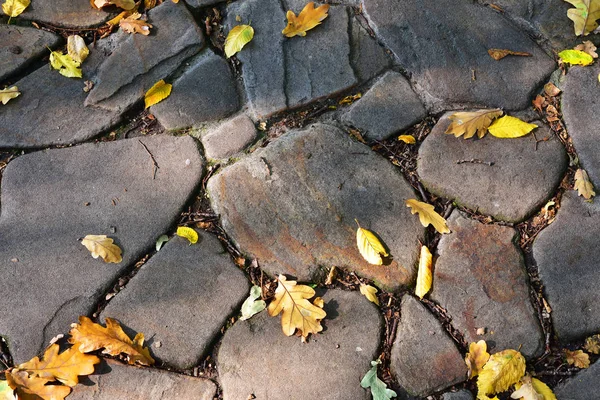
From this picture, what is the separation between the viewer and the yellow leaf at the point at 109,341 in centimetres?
199

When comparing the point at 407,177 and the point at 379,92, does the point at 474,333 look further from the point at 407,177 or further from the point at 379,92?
the point at 379,92

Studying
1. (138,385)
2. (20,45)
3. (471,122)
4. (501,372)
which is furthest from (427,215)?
(20,45)

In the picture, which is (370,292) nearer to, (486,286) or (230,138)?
Answer: (486,286)

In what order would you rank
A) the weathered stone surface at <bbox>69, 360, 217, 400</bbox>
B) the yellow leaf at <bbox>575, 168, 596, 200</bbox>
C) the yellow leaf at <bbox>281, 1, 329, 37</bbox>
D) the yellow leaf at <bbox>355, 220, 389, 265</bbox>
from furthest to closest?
the yellow leaf at <bbox>281, 1, 329, 37</bbox> → the yellow leaf at <bbox>575, 168, 596, 200</bbox> → the yellow leaf at <bbox>355, 220, 389, 265</bbox> → the weathered stone surface at <bbox>69, 360, 217, 400</bbox>

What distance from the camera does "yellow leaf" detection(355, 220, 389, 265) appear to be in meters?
2.17

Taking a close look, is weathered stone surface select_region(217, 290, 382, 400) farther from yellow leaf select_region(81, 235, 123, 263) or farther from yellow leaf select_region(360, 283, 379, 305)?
yellow leaf select_region(81, 235, 123, 263)

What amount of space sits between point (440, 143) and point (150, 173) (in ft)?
3.93

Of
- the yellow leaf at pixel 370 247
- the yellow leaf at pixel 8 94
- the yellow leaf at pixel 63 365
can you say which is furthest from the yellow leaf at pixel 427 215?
the yellow leaf at pixel 8 94

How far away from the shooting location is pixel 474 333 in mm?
2064

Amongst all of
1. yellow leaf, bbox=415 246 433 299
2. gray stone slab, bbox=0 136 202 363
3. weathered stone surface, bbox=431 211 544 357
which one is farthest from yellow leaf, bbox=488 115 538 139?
gray stone slab, bbox=0 136 202 363

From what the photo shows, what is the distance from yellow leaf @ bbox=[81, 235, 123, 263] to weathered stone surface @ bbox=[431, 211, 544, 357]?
118 centimetres

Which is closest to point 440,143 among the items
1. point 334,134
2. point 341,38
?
point 334,134

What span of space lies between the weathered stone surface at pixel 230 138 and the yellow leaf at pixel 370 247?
0.62 meters

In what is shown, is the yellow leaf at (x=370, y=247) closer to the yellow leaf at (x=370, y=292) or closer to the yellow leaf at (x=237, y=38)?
the yellow leaf at (x=370, y=292)
